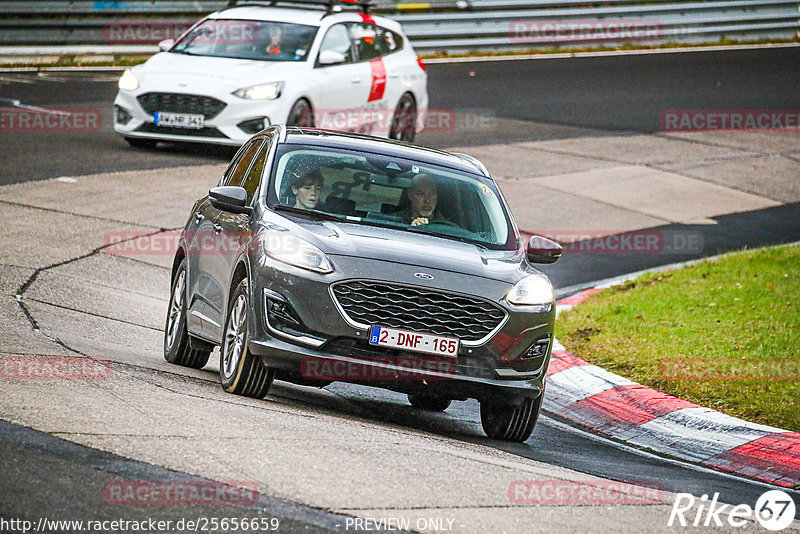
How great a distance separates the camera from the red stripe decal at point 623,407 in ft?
30.8

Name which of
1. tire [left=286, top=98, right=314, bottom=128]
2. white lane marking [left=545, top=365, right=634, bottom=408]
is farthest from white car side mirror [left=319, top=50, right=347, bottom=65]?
white lane marking [left=545, top=365, right=634, bottom=408]

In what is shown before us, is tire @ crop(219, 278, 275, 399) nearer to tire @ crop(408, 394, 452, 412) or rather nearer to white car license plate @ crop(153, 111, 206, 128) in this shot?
tire @ crop(408, 394, 452, 412)

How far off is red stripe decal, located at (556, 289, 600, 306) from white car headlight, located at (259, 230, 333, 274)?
18.0 feet

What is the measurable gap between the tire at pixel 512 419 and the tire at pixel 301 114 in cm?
910

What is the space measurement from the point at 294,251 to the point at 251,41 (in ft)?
35.8

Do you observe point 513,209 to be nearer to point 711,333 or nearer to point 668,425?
point 711,333

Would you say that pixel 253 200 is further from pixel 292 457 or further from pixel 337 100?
pixel 337 100

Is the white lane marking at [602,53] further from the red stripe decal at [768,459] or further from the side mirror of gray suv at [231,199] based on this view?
the red stripe decal at [768,459]

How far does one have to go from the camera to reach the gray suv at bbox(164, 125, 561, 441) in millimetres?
7770

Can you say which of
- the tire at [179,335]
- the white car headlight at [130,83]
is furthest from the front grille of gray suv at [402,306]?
the white car headlight at [130,83]

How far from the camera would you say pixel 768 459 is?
27.5ft

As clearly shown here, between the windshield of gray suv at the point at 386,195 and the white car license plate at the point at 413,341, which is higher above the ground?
the windshield of gray suv at the point at 386,195

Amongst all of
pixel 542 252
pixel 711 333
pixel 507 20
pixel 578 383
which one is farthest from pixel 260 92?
pixel 507 20

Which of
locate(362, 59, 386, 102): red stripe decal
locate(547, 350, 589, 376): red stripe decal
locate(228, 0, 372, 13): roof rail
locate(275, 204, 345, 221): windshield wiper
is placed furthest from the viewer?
locate(228, 0, 372, 13): roof rail
